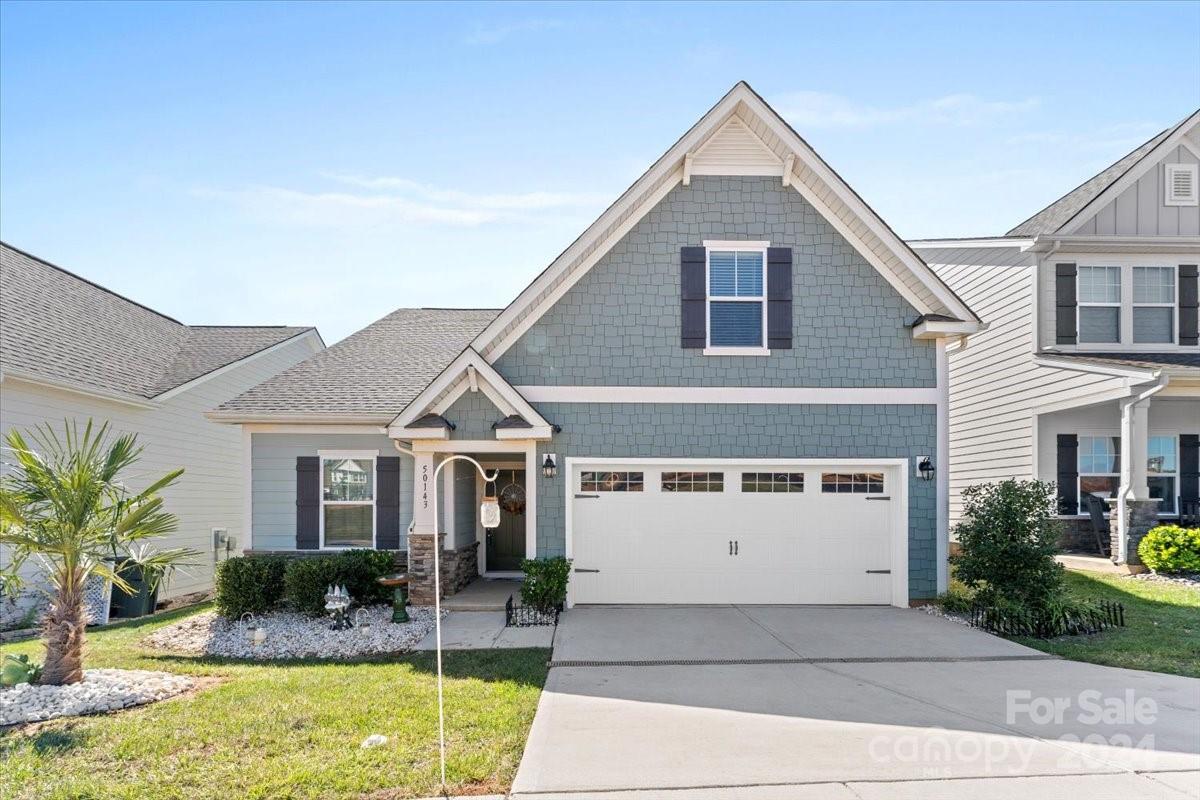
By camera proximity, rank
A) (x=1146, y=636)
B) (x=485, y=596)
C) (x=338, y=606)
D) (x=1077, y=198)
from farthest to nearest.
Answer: (x=1077, y=198) → (x=485, y=596) → (x=338, y=606) → (x=1146, y=636)

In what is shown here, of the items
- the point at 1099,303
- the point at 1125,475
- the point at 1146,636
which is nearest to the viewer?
the point at 1146,636

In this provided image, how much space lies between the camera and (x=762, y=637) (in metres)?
10.3

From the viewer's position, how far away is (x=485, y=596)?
42.4ft

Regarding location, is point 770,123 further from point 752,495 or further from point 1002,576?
point 1002,576

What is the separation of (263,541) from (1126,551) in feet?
49.7

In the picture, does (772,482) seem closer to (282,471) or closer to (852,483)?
(852,483)

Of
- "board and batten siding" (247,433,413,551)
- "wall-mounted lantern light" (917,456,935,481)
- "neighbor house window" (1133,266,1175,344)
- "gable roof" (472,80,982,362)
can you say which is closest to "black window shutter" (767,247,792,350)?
"gable roof" (472,80,982,362)

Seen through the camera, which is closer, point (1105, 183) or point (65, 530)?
point (65, 530)

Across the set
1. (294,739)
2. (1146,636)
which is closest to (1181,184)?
(1146,636)

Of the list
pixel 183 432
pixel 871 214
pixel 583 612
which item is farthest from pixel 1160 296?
pixel 183 432

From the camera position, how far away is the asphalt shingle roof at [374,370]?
13805 millimetres

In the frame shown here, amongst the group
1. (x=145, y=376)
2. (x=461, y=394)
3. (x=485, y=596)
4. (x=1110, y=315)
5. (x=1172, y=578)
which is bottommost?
(x=485, y=596)

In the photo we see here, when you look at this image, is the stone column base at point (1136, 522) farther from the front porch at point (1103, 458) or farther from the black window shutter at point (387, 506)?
the black window shutter at point (387, 506)

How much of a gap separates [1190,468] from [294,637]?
17358 mm
